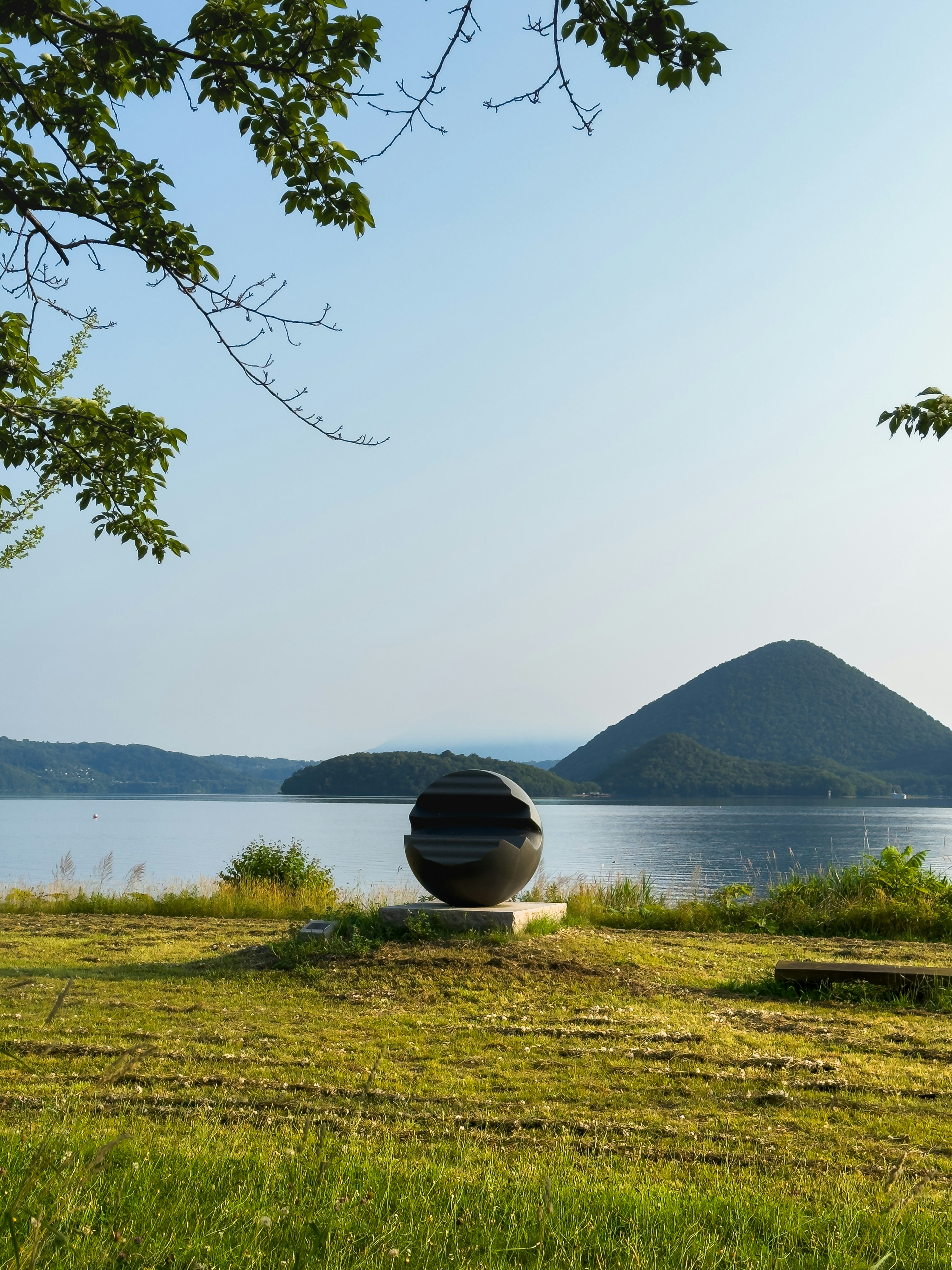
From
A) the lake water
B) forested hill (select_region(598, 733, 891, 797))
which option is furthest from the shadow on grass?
forested hill (select_region(598, 733, 891, 797))

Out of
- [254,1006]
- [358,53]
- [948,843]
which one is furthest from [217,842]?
[358,53]

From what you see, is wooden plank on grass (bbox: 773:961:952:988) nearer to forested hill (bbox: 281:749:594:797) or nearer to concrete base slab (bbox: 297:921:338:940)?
concrete base slab (bbox: 297:921:338:940)

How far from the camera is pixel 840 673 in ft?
439

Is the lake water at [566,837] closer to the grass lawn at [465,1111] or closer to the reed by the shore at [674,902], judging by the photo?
the reed by the shore at [674,902]

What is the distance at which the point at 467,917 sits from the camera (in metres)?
10.1

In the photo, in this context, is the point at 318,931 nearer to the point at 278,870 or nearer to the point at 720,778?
the point at 278,870

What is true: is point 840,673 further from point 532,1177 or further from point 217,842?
point 532,1177

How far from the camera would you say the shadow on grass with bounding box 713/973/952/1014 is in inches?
318

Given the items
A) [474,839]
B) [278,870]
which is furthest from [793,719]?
[474,839]

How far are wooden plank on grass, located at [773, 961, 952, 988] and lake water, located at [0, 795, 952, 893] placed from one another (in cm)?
720

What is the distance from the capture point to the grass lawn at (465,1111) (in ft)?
9.46

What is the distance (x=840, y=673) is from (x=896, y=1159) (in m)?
138

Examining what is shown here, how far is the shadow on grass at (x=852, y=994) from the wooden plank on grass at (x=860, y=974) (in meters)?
0.04

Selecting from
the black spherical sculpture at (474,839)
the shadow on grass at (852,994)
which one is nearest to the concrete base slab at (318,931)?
the black spherical sculpture at (474,839)
